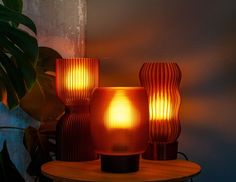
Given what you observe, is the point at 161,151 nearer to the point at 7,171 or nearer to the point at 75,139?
the point at 75,139

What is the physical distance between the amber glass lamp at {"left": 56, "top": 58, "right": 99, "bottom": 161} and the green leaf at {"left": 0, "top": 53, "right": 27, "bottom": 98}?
253mm

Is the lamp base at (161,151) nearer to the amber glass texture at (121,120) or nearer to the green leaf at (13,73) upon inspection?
the amber glass texture at (121,120)

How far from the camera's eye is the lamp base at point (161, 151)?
4.79 feet

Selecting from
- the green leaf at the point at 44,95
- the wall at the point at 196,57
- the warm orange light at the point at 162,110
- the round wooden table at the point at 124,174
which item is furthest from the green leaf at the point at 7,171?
the wall at the point at 196,57

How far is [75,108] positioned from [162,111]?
28 centimetres

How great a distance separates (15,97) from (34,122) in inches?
19.5

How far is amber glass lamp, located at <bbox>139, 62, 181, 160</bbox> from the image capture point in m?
1.46

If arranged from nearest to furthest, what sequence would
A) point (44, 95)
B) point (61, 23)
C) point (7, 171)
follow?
point (7, 171), point (44, 95), point (61, 23)

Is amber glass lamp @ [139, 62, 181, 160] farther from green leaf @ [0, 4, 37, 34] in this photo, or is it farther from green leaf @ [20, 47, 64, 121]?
green leaf @ [0, 4, 37, 34]

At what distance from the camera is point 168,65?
4.80ft

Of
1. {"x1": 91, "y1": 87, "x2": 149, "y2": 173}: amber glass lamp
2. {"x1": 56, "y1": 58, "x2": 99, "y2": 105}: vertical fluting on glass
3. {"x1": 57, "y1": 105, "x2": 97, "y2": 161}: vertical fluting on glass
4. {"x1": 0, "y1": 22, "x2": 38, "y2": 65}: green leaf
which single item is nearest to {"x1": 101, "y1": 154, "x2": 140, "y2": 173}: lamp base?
{"x1": 91, "y1": 87, "x2": 149, "y2": 173}: amber glass lamp

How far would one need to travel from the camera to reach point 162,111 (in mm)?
1467

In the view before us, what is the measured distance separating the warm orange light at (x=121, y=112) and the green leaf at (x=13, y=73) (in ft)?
0.82

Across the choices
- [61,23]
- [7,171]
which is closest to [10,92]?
[7,171]
